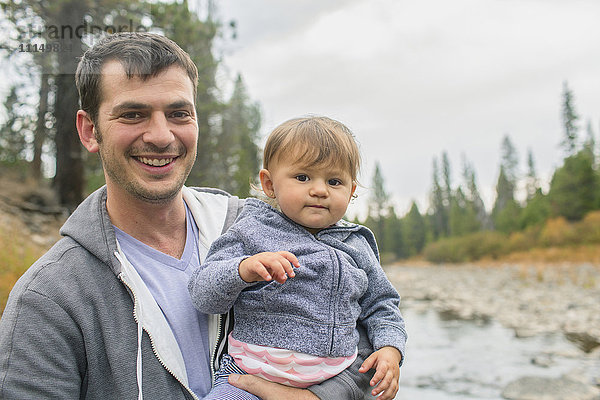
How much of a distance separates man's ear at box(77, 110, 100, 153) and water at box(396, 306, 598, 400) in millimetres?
6611

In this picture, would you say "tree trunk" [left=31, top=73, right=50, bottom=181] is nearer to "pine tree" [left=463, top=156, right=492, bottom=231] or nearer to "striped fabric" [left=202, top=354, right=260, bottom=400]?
"striped fabric" [left=202, top=354, right=260, bottom=400]

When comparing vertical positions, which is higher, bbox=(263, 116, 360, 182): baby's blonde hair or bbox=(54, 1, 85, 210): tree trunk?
bbox=(54, 1, 85, 210): tree trunk

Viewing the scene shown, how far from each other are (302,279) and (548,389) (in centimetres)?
682

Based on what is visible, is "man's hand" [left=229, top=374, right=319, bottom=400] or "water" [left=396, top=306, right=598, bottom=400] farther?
"water" [left=396, top=306, right=598, bottom=400]

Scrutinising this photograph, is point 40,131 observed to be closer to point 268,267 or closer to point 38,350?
point 38,350

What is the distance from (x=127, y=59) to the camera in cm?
203

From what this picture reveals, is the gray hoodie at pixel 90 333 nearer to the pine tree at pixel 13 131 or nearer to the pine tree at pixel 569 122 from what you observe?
the pine tree at pixel 13 131

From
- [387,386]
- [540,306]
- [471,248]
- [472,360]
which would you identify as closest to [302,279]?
[387,386]

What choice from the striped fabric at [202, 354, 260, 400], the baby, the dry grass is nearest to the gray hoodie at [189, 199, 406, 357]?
the baby

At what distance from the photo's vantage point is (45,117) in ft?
31.5

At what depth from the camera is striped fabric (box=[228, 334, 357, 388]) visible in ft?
6.08

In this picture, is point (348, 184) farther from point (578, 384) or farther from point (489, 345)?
point (489, 345)

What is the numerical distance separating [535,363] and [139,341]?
8814 mm

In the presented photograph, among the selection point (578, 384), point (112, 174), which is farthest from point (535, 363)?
point (112, 174)
